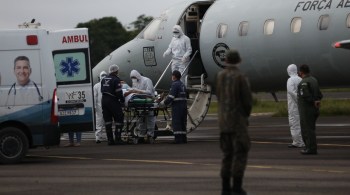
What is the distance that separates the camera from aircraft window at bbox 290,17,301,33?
26.1 meters

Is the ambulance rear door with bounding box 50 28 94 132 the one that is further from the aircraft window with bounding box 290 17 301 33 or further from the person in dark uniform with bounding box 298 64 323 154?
the aircraft window with bounding box 290 17 301 33

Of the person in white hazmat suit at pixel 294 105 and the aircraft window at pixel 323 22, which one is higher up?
the aircraft window at pixel 323 22

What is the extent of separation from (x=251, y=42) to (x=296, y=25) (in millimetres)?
1565

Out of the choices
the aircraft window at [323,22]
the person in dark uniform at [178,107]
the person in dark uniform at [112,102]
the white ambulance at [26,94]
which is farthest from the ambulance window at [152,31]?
the white ambulance at [26,94]

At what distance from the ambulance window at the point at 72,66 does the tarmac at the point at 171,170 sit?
5.22 ft

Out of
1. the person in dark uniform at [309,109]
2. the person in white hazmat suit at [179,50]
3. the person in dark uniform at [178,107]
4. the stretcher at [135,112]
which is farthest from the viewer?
the person in white hazmat suit at [179,50]

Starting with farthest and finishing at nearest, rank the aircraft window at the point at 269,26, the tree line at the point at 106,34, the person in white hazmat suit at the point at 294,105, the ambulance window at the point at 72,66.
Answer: the tree line at the point at 106,34
the aircraft window at the point at 269,26
the ambulance window at the point at 72,66
the person in white hazmat suit at the point at 294,105

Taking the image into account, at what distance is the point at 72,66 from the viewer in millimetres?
22906

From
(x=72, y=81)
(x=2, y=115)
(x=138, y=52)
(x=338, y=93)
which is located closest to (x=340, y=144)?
(x=72, y=81)

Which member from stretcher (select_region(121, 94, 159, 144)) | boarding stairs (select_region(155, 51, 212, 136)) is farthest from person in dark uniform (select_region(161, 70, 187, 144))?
boarding stairs (select_region(155, 51, 212, 136))

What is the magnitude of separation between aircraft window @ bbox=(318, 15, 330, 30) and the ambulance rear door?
6.34m

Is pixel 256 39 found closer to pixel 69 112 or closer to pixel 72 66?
pixel 72 66

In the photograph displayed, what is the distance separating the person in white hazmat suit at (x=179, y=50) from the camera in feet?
87.4

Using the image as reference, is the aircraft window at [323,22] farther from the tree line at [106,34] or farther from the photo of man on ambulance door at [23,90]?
the tree line at [106,34]
